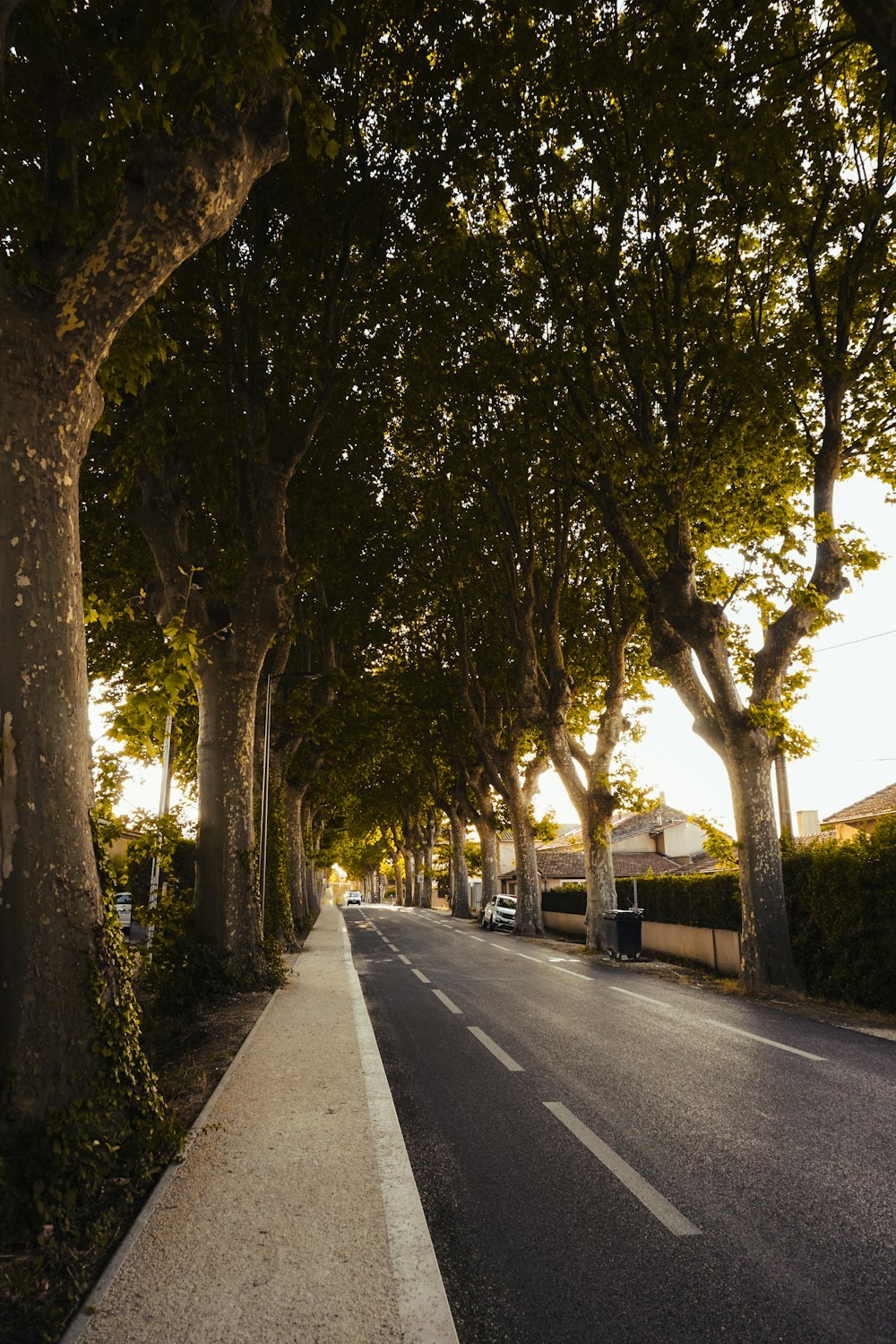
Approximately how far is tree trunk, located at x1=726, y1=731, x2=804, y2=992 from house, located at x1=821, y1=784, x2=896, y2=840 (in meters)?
22.0

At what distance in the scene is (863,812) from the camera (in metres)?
33.6

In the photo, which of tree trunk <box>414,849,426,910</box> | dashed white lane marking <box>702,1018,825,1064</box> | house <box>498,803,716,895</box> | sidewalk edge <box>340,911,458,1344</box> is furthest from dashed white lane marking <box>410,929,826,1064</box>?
tree trunk <box>414,849,426,910</box>

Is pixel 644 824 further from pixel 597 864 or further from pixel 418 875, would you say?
pixel 597 864

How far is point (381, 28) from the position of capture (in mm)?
10531

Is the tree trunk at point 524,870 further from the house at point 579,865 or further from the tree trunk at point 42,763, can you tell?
the tree trunk at point 42,763

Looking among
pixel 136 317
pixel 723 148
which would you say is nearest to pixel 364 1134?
pixel 136 317

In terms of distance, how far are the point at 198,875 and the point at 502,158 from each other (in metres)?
12.6

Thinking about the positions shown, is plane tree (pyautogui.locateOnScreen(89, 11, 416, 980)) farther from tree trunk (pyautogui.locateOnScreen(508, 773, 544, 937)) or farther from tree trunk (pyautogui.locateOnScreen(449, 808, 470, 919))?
tree trunk (pyautogui.locateOnScreen(449, 808, 470, 919))

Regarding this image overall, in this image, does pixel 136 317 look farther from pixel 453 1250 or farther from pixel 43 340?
pixel 453 1250

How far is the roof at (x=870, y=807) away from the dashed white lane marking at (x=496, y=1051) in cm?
2757

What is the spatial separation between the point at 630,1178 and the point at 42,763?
3.93m

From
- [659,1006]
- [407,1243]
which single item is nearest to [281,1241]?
[407,1243]

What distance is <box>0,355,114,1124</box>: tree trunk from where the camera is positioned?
3803 mm

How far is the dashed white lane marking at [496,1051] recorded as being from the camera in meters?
7.11
